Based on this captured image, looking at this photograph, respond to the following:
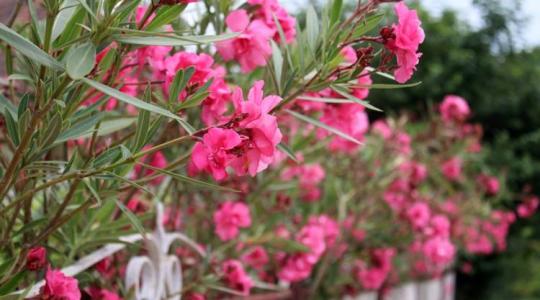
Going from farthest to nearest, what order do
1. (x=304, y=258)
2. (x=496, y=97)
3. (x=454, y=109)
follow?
(x=496, y=97) < (x=454, y=109) < (x=304, y=258)

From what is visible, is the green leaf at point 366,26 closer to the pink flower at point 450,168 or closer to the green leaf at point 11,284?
the green leaf at point 11,284

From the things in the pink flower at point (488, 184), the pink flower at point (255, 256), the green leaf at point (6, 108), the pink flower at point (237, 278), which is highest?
Answer: the green leaf at point (6, 108)

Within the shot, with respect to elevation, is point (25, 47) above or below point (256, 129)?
above

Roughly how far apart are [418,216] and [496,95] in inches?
187

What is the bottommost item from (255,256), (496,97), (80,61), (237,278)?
(496,97)

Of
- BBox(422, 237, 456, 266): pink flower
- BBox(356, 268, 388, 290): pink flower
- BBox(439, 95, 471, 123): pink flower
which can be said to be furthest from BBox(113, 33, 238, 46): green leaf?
BBox(422, 237, 456, 266): pink flower

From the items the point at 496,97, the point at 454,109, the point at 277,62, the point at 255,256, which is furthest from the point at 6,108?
the point at 496,97

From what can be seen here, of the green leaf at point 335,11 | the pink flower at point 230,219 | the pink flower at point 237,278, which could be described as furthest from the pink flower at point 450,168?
the green leaf at point 335,11

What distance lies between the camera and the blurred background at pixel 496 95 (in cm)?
674

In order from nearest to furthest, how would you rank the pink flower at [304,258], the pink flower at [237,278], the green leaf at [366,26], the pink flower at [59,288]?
the pink flower at [59,288]
the green leaf at [366,26]
the pink flower at [237,278]
the pink flower at [304,258]

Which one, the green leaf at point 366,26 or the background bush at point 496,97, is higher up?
the green leaf at point 366,26

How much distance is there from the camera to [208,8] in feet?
3.93

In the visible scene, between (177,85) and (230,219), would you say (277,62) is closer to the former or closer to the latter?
(177,85)

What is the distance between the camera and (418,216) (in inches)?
121
